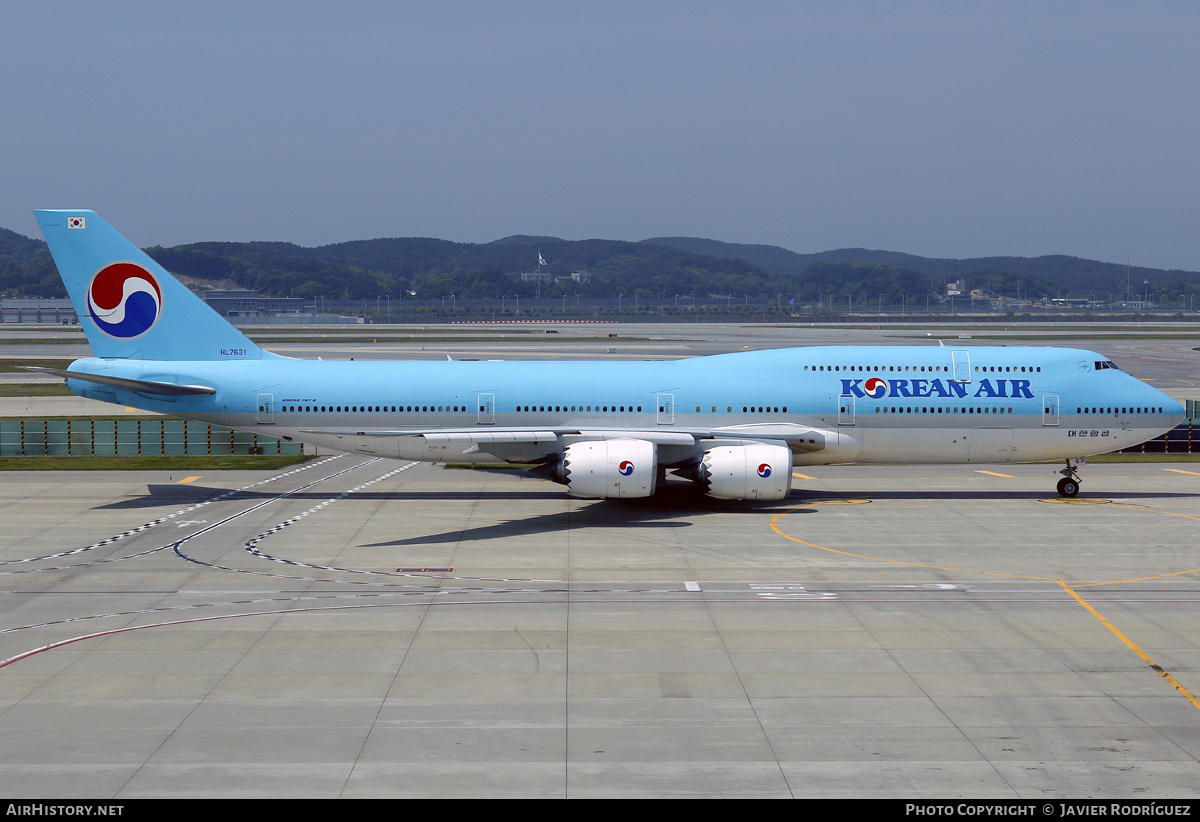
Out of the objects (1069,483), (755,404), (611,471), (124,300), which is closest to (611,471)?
(611,471)

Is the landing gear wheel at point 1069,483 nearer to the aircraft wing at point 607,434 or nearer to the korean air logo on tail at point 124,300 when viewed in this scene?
the aircraft wing at point 607,434

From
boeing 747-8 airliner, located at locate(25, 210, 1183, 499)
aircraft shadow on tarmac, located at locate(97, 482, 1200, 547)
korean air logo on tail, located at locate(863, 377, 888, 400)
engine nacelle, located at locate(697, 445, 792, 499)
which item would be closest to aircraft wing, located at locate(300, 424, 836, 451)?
boeing 747-8 airliner, located at locate(25, 210, 1183, 499)

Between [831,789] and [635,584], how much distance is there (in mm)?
11706

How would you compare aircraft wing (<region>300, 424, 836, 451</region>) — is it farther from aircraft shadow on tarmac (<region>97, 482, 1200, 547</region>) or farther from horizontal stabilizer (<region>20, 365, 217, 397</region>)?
horizontal stabilizer (<region>20, 365, 217, 397</region>)

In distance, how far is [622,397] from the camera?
36844mm

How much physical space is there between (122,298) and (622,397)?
1799cm

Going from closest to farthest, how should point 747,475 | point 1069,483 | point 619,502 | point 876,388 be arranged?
point 747,475 < point 619,502 < point 876,388 < point 1069,483

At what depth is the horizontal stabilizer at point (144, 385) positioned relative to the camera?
35125 millimetres

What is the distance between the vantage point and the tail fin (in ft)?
120

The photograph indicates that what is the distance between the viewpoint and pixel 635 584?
25.2 meters

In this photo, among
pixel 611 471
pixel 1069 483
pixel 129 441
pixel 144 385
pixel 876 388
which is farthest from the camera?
pixel 129 441

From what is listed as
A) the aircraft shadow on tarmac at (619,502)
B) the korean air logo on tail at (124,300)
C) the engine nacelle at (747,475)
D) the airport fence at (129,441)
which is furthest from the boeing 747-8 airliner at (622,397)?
the airport fence at (129,441)

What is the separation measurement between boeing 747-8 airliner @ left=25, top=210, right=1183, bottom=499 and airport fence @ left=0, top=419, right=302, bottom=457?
36.5 feet

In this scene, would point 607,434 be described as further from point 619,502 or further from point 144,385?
point 144,385
